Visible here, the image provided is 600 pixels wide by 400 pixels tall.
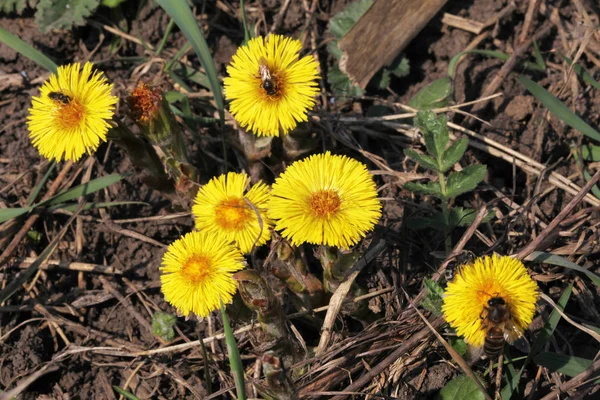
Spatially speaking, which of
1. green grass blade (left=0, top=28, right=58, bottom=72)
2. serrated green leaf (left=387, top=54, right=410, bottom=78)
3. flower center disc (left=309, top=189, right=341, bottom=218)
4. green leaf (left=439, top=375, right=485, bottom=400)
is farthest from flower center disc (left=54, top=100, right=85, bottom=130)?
green leaf (left=439, top=375, right=485, bottom=400)

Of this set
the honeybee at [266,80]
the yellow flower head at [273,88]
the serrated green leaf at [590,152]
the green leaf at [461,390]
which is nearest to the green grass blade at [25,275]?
the yellow flower head at [273,88]

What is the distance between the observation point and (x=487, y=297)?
1.81 meters

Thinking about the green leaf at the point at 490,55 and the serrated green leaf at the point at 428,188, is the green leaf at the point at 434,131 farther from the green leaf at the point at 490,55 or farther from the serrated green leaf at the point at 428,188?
the green leaf at the point at 490,55

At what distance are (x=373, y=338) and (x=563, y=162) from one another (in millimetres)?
1256

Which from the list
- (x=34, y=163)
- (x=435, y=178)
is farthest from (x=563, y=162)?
(x=34, y=163)

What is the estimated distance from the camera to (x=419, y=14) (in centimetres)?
290

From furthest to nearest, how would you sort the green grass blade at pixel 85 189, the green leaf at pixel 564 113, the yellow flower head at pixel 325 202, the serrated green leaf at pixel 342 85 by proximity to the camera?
the serrated green leaf at pixel 342 85 < the green grass blade at pixel 85 189 < the green leaf at pixel 564 113 < the yellow flower head at pixel 325 202

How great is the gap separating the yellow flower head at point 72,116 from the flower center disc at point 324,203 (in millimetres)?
770

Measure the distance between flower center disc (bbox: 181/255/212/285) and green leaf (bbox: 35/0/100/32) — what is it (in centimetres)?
156

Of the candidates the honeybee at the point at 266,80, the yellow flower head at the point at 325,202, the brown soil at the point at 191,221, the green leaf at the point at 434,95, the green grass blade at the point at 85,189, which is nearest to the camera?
the yellow flower head at the point at 325,202

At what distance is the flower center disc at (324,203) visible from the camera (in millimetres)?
1952

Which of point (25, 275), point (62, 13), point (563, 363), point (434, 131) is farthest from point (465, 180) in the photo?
point (62, 13)

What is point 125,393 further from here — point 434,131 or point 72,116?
point 434,131

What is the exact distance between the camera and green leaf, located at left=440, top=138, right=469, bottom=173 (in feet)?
7.61
